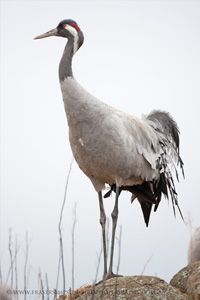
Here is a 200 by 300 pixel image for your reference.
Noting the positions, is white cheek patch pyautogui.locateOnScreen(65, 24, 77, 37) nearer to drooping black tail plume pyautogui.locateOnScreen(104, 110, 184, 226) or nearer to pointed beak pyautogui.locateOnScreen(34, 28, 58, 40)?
pointed beak pyautogui.locateOnScreen(34, 28, 58, 40)

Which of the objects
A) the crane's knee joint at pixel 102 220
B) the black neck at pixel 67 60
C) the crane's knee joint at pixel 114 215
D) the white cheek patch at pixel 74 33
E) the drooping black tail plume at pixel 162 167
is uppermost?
the white cheek patch at pixel 74 33

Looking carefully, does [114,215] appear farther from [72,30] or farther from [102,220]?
[72,30]

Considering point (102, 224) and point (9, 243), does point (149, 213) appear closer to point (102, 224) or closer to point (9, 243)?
point (102, 224)

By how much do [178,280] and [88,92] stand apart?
265 cm

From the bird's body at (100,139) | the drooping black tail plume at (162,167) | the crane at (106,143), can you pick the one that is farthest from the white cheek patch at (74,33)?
the drooping black tail plume at (162,167)

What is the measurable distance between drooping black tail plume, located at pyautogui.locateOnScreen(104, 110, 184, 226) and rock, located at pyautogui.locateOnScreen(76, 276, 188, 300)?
1817 mm

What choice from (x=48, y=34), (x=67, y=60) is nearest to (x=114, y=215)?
(x=67, y=60)

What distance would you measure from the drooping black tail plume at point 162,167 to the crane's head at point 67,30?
1.97 m

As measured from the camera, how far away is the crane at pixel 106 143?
544 cm

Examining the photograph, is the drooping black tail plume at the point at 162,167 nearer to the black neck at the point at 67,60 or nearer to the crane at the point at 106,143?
the crane at the point at 106,143

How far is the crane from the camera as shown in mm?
5441

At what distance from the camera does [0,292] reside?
4480 mm

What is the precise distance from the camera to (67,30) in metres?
5.78

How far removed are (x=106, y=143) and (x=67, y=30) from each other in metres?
1.61
